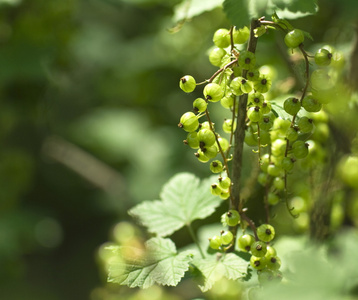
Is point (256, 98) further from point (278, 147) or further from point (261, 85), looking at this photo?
point (278, 147)

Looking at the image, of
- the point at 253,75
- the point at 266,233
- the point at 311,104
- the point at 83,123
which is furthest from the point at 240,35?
the point at 83,123

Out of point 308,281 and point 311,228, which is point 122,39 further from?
point 308,281

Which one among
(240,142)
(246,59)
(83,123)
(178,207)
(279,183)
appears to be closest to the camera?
(246,59)

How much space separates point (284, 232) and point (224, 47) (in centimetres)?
101

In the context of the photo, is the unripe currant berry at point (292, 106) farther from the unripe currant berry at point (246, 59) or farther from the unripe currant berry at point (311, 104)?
the unripe currant berry at point (246, 59)

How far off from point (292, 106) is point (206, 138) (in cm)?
22

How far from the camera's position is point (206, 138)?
4.09 feet

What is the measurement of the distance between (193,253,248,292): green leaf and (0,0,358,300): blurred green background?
171 centimetres

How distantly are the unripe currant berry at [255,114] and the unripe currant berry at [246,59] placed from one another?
0.10 meters

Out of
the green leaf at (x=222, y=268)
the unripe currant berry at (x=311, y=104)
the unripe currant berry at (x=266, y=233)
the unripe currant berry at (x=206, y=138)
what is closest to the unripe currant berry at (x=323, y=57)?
the unripe currant berry at (x=311, y=104)

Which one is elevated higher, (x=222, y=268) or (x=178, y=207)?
(x=178, y=207)

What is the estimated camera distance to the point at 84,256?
4.49 meters

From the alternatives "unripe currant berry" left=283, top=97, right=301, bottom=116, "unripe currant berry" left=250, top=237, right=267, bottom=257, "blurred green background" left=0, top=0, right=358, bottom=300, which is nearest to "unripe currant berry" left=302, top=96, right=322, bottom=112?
"unripe currant berry" left=283, top=97, right=301, bottom=116

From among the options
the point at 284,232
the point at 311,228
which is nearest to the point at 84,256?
the point at 284,232
